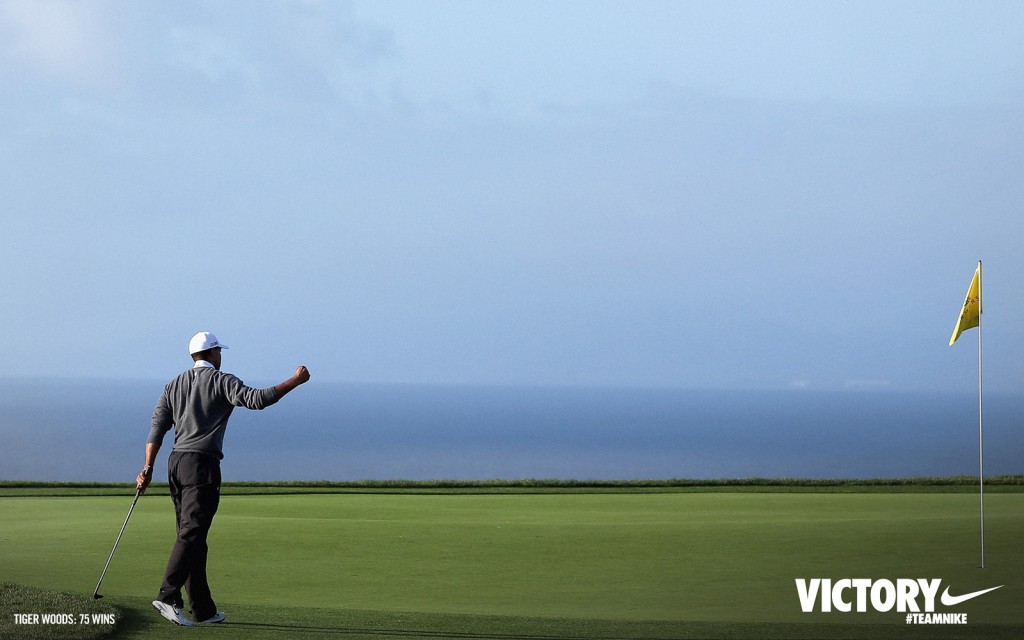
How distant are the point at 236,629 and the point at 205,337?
5.35 feet

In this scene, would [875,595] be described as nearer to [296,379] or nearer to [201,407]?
[296,379]

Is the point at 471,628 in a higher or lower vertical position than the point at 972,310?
lower

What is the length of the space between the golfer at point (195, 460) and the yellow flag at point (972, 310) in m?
5.08

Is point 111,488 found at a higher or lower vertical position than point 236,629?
higher

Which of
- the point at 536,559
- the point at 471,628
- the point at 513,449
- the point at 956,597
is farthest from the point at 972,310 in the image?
the point at 513,449

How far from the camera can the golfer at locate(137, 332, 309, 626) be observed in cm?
613

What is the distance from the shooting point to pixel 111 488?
45.9ft

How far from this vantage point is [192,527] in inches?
246

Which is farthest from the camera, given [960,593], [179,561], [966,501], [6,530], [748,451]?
[748,451]

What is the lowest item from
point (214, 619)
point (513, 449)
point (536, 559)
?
point (214, 619)

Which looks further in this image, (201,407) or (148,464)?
(148,464)

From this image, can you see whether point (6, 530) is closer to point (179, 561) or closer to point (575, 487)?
point (179, 561)

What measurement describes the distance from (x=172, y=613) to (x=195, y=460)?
31.8 inches

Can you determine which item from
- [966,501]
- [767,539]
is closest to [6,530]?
[767,539]
